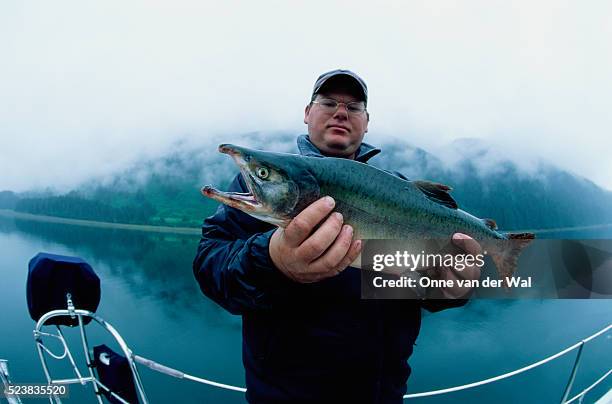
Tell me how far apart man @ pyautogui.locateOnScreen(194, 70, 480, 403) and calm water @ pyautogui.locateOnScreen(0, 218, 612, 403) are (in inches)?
534

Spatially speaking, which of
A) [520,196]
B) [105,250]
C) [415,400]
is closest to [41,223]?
[105,250]

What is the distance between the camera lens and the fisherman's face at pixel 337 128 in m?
2.64

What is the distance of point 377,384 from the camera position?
221 centimetres

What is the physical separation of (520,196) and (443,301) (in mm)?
136153

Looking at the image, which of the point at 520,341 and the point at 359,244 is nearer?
the point at 359,244

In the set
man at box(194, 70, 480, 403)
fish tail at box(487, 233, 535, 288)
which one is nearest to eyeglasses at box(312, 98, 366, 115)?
man at box(194, 70, 480, 403)

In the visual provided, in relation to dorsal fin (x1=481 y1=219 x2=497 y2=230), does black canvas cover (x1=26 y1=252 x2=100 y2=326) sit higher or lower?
lower

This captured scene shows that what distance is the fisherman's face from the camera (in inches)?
104

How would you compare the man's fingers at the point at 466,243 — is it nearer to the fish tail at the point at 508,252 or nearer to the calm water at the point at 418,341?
the fish tail at the point at 508,252

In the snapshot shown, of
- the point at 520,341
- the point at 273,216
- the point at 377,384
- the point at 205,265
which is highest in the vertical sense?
the point at 273,216

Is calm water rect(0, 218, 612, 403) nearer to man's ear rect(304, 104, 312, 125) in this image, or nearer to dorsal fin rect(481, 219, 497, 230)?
dorsal fin rect(481, 219, 497, 230)

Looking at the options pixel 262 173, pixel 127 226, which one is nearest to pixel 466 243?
pixel 262 173

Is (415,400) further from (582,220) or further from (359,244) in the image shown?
(582,220)

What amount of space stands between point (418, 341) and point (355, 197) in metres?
22.2
